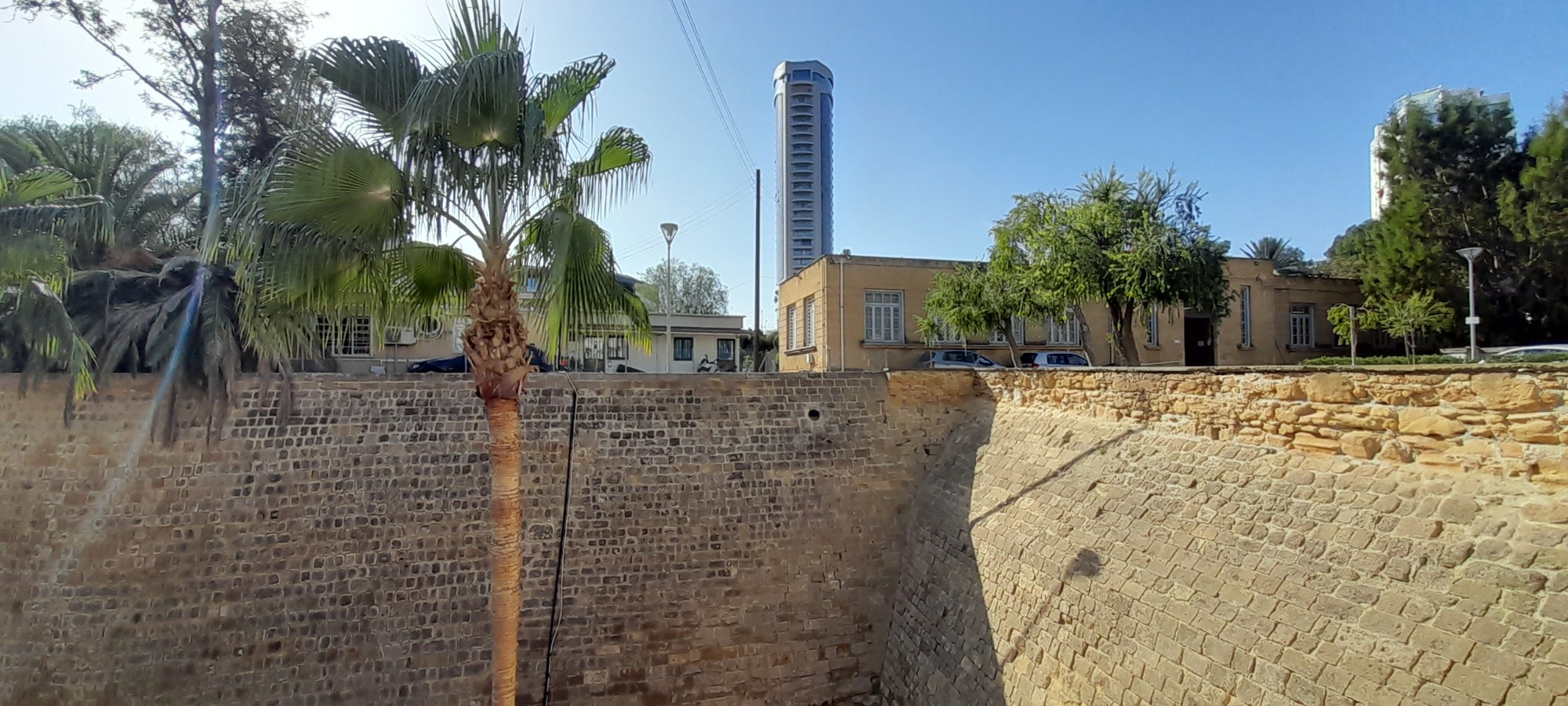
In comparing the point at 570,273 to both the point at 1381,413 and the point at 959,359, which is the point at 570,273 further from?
the point at 959,359

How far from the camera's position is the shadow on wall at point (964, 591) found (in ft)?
18.8

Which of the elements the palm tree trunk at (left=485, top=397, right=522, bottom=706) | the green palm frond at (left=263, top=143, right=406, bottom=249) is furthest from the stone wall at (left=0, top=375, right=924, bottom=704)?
the green palm frond at (left=263, top=143, right=406, bottom=249)

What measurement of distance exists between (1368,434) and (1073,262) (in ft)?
26.3

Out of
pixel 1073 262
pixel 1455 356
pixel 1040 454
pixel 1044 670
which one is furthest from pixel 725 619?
pixel 1455 356

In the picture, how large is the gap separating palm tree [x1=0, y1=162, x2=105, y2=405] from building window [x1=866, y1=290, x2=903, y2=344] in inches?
620

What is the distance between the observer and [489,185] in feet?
13.2

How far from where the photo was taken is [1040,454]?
702 cm

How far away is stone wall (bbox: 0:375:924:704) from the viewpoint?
6.77 metres

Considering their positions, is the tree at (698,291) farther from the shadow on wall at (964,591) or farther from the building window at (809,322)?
the shadow on wall at (964,591)

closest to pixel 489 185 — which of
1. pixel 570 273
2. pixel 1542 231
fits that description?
pixel 570 273

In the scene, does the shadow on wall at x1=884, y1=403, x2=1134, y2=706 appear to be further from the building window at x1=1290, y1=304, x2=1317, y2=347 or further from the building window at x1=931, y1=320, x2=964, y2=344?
the building window at x1=1290, y1=304, x2=1317, y2=347

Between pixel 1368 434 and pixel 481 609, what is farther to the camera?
pixel 481 609

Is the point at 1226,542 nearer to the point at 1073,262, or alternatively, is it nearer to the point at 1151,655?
the point at 1151,655

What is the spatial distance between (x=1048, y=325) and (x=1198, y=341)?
6.72 metres
